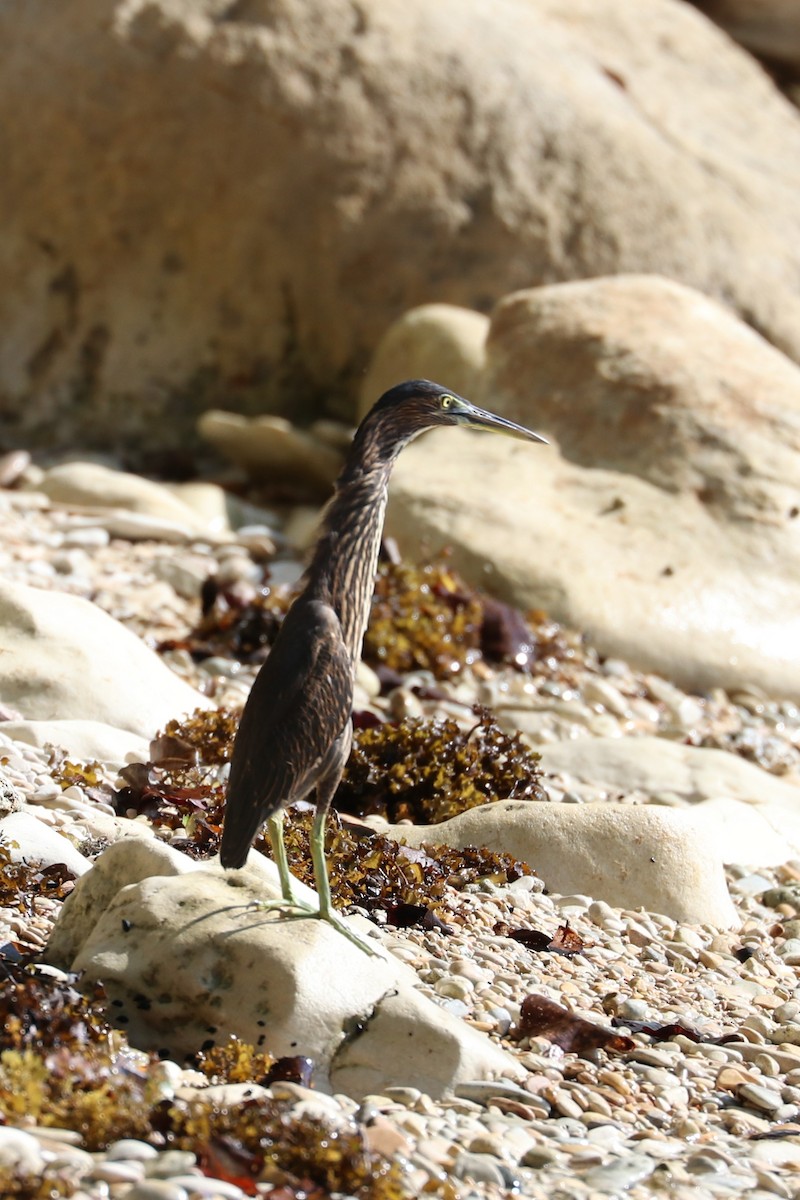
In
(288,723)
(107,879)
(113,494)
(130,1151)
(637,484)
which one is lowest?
(113,494)

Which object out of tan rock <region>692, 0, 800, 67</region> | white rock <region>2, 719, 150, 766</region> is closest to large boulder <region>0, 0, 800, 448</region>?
tan rock <region>692, 0, 800, 67</region>

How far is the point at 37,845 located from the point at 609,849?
219 cm

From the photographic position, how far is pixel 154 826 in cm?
551

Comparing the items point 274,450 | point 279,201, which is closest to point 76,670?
point 274,450

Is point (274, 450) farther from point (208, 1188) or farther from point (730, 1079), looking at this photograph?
point (208, 1188)

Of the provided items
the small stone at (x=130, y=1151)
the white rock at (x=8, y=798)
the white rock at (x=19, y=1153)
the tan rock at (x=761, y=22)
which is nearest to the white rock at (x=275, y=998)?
the small stone at (x=130, y=1151)

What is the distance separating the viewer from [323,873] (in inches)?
166

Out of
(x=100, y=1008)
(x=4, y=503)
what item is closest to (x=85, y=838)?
(x=100, y=1008)

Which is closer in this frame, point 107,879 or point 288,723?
point 288,723

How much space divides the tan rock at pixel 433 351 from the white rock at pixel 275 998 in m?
7.62

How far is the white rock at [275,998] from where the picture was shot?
13.1 ft

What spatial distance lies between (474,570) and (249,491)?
3253 mm

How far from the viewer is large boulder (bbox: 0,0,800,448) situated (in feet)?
41.1

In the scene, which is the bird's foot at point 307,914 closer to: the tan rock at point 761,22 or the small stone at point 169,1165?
the small stone at point 169,1165
